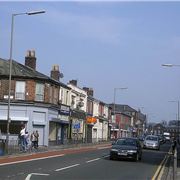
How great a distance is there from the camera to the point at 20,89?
50.0 meters

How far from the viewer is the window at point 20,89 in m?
49.9

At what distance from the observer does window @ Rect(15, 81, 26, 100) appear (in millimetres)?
49938

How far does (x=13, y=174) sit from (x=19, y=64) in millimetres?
35656

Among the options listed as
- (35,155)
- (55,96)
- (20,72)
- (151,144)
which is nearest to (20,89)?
(20,72)

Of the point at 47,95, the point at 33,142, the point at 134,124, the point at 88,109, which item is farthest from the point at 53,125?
the point at 134,124

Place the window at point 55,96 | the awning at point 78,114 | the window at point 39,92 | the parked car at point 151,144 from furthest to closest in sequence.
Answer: the awning at point 78,114 < the parked car at point 151,144 < the window at point 55,96 < the window at point 39,92

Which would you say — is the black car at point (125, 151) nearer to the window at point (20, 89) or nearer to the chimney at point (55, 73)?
the window at point (20, 89)

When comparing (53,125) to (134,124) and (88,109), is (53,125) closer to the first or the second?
(88,109)

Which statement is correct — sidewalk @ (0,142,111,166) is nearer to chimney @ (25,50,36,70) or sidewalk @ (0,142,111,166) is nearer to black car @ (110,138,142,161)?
black car @ (110,138,142,161)

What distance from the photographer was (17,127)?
4950 centimetres

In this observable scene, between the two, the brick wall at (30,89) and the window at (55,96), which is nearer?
the brick wall at (30,89)

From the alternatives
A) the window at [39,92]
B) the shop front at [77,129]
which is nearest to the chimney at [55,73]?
the shop front at [77,129]

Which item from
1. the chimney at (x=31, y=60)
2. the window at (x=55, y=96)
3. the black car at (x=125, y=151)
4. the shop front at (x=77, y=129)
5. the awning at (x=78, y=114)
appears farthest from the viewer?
the awning at (x=78, y=114)

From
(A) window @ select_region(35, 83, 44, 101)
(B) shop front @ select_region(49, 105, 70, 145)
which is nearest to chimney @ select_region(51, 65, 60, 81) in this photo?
(B) shop front @ select_region(49, 105, 70, 145)
